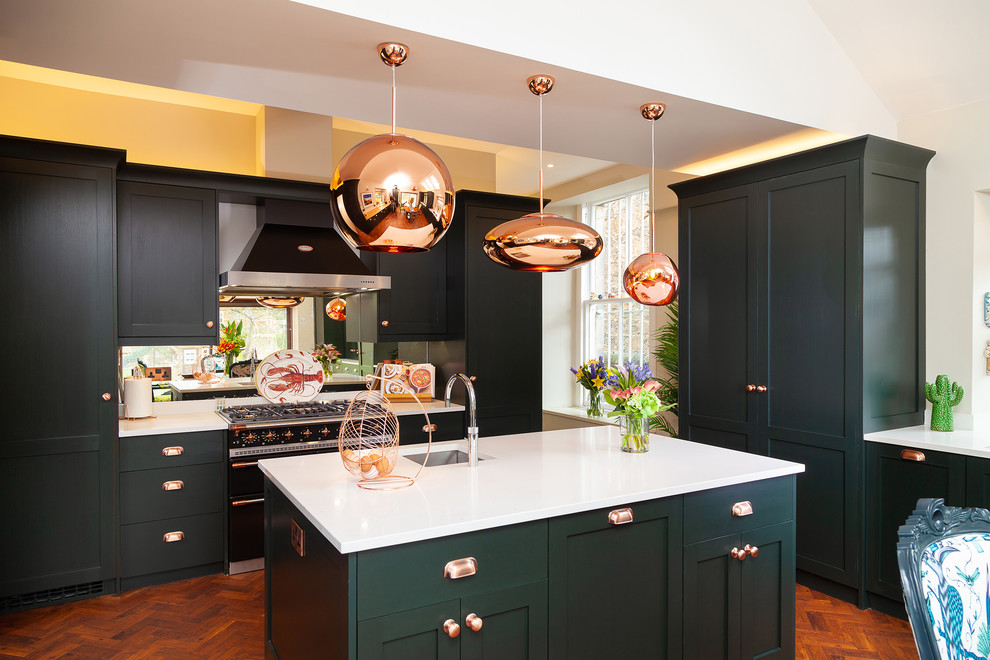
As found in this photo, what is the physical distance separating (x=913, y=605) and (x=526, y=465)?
1455 mm

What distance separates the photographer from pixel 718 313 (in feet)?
13.1

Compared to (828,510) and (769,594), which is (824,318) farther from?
(769,594)

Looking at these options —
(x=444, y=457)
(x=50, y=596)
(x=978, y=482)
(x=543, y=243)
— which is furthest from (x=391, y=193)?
(x=50, y=596)

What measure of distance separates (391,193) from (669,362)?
3.75 m

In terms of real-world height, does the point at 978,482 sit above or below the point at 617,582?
above

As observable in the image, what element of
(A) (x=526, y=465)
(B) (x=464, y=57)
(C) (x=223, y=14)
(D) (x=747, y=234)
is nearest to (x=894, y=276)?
(D) (x=747, y=234)

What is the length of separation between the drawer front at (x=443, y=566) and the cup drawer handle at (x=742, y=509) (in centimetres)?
87

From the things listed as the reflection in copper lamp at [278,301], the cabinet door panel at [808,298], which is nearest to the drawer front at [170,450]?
the reflection in copper lamp at [278,301]

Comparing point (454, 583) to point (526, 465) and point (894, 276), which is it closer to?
point (526, 465)

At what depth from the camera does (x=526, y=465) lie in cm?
254

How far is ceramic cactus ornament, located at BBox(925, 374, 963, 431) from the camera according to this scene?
328 cm

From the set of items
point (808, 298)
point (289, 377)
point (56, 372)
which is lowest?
point (289, 377)

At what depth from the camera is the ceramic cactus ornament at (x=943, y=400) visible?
3275mm

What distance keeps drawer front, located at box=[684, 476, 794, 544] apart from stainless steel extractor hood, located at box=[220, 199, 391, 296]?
288 cm
